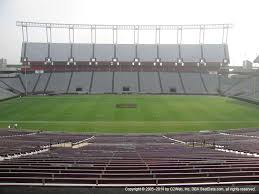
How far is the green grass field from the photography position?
5072 cm

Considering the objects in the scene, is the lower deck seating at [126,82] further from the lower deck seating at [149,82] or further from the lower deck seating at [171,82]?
the lower deck seating at [171,82]

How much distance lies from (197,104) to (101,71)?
40.6m

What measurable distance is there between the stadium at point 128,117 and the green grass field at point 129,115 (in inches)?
5.8

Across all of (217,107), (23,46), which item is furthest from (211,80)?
(23,46)

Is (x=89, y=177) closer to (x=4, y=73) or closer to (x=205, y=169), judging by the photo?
(x=205, y=169)

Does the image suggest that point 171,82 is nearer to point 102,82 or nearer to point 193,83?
point 193,83

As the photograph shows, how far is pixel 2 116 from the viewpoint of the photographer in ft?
192

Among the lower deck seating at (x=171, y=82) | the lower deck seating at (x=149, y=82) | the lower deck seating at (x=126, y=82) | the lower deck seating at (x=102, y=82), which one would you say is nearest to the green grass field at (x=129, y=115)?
the lower deck seating at (x=149, y=82)

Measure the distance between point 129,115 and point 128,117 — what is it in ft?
5.09

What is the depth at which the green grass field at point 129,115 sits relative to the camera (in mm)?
50719

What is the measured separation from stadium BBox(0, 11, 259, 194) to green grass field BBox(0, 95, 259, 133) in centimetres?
15

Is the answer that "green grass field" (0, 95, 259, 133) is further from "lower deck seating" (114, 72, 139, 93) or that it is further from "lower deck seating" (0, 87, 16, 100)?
"lower deck seating" (114, 72, 139, 93)

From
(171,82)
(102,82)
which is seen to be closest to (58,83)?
(102,82)

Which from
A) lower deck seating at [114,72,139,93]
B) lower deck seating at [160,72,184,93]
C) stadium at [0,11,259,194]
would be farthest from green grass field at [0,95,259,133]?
lower deck seating at [114,72,139,93]
